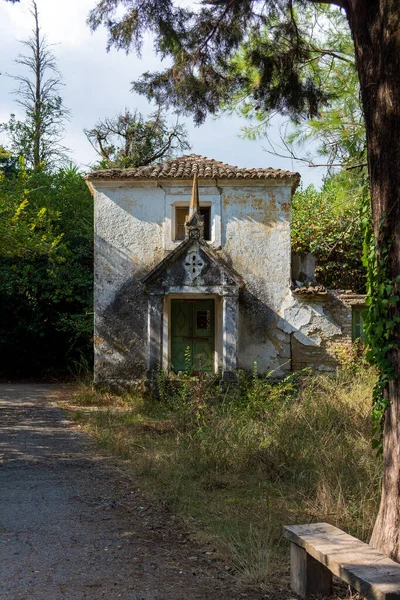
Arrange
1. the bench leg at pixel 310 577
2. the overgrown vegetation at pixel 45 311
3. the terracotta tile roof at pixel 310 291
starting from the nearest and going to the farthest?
the bench leg at pixel 310 577
the terracotta tile roof at pixel 310 291
the overgrown vegetation at pixel 45 311

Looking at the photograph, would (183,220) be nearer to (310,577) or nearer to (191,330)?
(191,330)

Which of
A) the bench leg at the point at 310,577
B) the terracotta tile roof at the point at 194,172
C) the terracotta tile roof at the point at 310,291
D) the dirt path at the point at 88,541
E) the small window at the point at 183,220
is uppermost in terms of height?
the terracotta tile roof at the point at 194,172

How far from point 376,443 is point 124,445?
15.3 feet

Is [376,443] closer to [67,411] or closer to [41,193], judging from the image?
[67,411]

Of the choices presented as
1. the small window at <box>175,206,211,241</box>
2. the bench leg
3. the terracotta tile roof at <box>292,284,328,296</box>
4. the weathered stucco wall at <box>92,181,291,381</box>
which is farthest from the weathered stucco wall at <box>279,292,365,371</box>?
the bench leg

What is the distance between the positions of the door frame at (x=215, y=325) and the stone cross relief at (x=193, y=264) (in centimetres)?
71

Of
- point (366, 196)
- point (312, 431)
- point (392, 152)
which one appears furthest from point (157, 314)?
point (392, 152)

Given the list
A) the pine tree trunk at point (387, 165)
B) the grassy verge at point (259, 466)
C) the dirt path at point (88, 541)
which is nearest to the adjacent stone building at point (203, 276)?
the grassy verge at point (259, 466)

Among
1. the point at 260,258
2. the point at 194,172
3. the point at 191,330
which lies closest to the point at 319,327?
the point at 260,258

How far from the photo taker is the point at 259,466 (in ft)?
23.2

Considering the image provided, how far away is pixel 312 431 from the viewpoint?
25.6 feet

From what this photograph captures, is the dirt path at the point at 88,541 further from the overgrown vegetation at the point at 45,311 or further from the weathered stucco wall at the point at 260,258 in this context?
the overgrown vegetation at the point at 45,311

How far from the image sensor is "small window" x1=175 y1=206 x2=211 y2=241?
15281 millimetres

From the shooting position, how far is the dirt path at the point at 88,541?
4176mm
